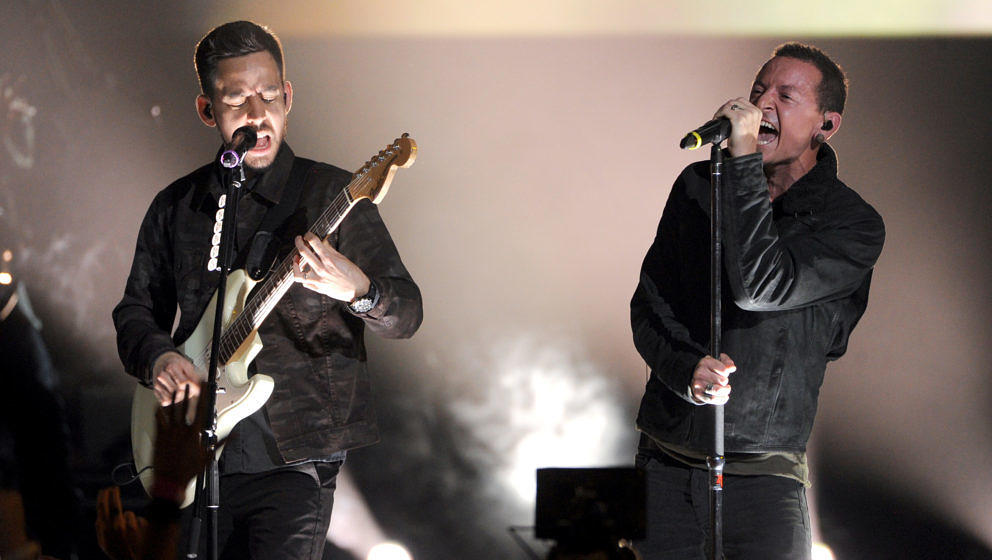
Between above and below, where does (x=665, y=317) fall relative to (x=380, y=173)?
below

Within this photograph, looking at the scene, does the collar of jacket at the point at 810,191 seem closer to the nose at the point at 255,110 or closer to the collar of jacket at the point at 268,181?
the collar of jacket at the point at 268,181

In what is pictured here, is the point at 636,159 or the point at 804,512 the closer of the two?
the point at 804,512

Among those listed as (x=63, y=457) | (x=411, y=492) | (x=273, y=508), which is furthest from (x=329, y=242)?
(x=63, y=457)

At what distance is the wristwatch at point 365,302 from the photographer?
240 centimetres

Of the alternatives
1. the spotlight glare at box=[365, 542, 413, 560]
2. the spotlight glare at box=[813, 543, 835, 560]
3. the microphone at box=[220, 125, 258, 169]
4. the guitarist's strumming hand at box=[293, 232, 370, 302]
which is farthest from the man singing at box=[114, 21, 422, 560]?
the spotlight glare at box=[813, 543, 835, 560]

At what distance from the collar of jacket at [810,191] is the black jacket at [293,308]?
965 millimetres

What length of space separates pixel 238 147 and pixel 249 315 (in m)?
0.45

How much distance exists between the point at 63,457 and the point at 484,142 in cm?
214

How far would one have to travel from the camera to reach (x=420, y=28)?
13.4 feet

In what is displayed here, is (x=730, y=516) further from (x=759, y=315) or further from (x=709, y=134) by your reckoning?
(x=709, y=134)

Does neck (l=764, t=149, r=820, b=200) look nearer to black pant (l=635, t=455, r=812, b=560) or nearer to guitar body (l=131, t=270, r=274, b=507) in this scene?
black pant (l=635, t=455, r=812, b=560)

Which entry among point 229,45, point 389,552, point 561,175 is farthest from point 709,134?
point 389,552

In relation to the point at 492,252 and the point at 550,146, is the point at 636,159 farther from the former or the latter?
the point at 492,252

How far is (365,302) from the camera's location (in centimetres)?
241
